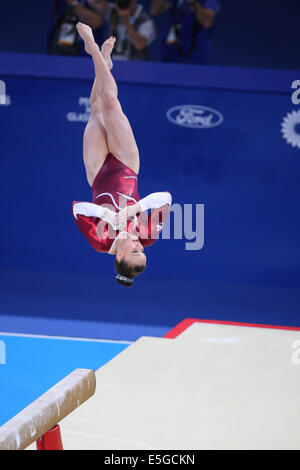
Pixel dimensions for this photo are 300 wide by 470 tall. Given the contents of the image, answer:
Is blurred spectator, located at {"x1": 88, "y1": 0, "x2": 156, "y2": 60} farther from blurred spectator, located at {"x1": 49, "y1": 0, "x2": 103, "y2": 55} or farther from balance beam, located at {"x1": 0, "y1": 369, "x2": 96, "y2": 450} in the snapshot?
balance beam, located at {"x1": 0, "y1": 369, "x2": 96, "y2": 450}

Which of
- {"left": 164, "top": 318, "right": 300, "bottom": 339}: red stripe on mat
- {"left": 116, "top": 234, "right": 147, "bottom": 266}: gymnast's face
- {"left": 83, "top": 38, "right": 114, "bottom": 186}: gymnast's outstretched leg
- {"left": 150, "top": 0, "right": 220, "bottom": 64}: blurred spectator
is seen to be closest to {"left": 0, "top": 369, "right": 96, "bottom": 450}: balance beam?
{"left": 116, "top": 234, "right": 147, "bottom": 266}: gymnast's face

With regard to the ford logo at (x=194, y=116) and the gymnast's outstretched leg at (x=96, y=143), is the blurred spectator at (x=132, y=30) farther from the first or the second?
the gymnast's outstretched leg at (x=96, y=143)

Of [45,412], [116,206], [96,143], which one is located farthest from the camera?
[96,143]

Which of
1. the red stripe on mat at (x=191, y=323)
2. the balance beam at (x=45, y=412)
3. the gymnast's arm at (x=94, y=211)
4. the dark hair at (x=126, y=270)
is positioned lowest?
the balance beam at (x=45, y=412)

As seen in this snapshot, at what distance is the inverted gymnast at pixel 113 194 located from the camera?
4.60 m

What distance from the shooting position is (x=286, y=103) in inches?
348

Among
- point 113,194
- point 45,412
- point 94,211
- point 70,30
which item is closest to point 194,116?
point 70,30

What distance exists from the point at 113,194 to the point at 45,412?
Answer: 166cm

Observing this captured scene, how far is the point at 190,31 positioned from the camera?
8.98m

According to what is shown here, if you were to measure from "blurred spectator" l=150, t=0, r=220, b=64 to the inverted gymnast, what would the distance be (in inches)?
158

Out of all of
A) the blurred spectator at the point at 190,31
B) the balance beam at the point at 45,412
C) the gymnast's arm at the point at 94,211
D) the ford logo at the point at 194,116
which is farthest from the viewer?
the ford logo at the point at 194,116

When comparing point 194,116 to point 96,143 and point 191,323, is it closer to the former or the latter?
point 191,323

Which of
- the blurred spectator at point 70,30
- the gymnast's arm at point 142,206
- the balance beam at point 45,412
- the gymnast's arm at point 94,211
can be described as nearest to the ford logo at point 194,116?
the blurred spectator at point 70,30

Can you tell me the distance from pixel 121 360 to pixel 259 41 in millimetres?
5469
